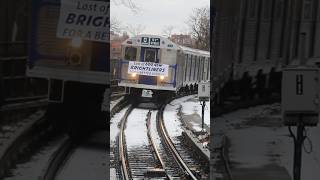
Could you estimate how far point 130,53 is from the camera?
2258 mm

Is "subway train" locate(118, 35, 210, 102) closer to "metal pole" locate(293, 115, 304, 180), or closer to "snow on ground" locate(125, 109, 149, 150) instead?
"snow on ground" locate(125, 109, 149, 150)

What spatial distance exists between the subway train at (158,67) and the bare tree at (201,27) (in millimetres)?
39

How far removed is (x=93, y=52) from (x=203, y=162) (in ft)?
2.47

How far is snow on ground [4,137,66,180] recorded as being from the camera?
7.63 ft

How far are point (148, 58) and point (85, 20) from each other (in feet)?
1.14

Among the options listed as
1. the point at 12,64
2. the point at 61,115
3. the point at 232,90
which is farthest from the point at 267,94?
the point at 12,64

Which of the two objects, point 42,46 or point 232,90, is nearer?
point 42,46

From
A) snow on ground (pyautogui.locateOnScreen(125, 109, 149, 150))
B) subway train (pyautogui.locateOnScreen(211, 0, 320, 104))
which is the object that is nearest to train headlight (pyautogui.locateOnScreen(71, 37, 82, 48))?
snow on ground (pyautogui.locateOnScreen(125, 109, 149, 150))

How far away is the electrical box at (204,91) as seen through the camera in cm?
242

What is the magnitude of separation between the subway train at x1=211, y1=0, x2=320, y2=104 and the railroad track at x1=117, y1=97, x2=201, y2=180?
0.32 meters

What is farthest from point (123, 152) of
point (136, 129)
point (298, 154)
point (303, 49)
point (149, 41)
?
point (303, 49)

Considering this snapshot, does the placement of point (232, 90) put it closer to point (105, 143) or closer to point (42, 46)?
point (105, 143)

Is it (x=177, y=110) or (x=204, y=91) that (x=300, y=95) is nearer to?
(x=204, y=91)

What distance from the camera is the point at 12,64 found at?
237 centimetres
